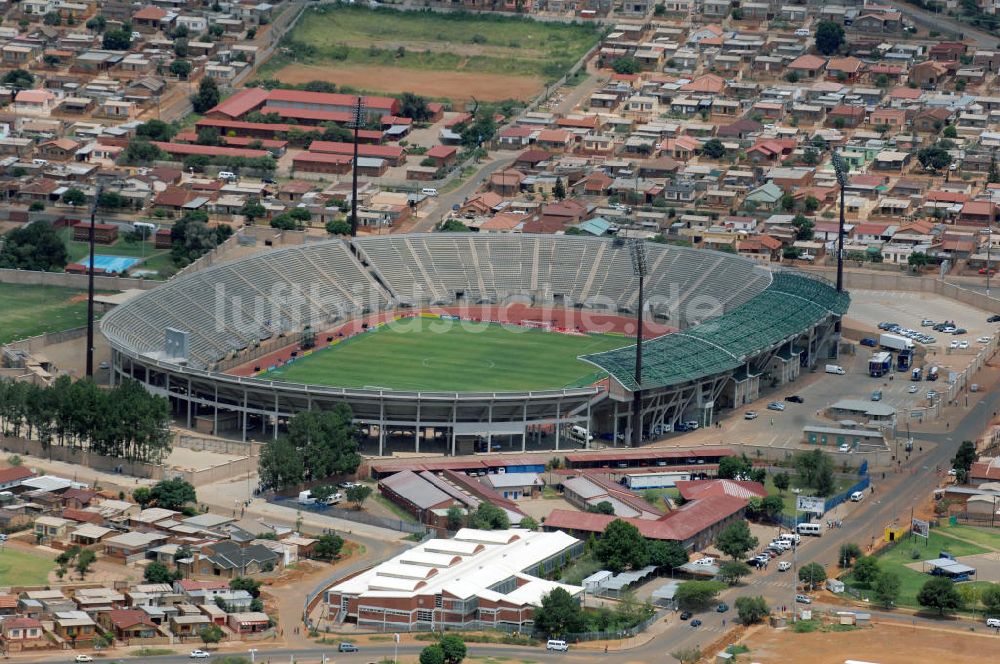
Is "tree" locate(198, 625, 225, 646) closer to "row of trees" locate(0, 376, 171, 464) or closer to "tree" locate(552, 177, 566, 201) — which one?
"row of trees" locate(0, 376, 171, 464)

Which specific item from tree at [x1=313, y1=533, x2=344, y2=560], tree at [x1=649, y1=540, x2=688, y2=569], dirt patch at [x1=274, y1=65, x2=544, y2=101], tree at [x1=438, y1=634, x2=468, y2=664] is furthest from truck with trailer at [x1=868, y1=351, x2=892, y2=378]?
dirt patch at [x1=274, y1=65, x2=544, y2=101]

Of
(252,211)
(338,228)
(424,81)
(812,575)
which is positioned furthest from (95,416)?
(424,81)

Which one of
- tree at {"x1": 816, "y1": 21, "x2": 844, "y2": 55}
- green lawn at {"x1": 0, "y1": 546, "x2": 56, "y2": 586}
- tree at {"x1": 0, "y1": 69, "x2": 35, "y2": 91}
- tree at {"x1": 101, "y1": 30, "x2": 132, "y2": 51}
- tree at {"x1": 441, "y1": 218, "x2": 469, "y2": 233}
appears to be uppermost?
tree at {"x1": 816, "y1": 21, "x2": 844, "y2": 55}

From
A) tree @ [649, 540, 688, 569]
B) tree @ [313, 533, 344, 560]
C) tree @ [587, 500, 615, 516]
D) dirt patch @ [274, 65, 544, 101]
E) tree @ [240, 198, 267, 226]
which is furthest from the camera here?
dirt patch @ [274, 65, 544, 101]

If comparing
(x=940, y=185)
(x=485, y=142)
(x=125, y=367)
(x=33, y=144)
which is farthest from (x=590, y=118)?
(x=125, y=367)

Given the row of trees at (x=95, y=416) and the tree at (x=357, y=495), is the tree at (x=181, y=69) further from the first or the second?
the tree at (x=357, y=495)

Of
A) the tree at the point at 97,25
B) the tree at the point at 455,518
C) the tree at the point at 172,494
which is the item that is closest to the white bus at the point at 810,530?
the tree at the point at 455,518

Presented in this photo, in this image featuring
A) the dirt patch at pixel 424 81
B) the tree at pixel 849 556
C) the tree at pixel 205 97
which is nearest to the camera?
the tree at pixel 849 556
